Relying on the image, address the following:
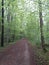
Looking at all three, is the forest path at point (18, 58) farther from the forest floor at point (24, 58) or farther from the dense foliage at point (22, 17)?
the dense foliage at point (22, 17)

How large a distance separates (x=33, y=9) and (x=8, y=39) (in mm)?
23072

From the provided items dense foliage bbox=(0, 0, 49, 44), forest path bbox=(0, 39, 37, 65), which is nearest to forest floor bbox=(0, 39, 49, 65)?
forest path bbox=(0, 39, 37, 65)

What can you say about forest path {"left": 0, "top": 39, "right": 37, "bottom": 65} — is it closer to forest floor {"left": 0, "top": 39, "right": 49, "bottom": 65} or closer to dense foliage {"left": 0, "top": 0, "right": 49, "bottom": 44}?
forest floor {"left": 0, "top": 39, "right": 49, "bottom": 65}

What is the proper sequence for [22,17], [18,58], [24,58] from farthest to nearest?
[22,17]
[18,58]
[24,58]

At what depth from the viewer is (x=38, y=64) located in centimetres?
945

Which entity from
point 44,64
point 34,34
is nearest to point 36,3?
point 44,64

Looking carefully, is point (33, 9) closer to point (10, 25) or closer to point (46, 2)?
point (46, 2)

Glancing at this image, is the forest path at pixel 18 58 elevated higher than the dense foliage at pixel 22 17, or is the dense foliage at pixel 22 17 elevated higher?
the dense foliage at pixel 22 17

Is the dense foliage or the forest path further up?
the dense foliage

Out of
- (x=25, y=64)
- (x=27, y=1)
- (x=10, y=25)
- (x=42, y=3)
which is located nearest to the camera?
(x=25, y=64)

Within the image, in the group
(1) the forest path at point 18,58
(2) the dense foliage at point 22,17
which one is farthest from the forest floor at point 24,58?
(2) the dense foliage at point 22,17

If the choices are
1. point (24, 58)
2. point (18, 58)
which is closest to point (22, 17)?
point (18, 58)

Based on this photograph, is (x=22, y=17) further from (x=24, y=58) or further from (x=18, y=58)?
(x=24, y=58)

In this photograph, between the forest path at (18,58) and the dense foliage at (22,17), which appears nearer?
the forest path at (18,58)
